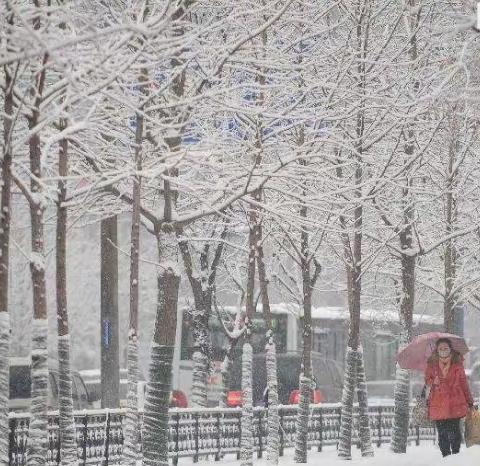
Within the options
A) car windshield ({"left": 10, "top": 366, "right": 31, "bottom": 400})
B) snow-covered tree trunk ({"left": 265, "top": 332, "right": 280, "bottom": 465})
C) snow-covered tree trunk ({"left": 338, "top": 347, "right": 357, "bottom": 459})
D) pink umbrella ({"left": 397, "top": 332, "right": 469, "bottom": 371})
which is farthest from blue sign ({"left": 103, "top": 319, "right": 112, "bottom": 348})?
pink umbrella ({"left": 397, "top": 332, "right": 469, "bottom": 371})

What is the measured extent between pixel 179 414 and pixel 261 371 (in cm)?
1543

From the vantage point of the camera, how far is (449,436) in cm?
1577

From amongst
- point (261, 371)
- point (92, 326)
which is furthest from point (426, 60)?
point (92, 326)

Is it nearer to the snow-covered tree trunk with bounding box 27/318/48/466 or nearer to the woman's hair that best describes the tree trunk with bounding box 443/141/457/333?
the woman's hair

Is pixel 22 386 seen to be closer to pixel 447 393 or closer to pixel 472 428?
pixel 447 393

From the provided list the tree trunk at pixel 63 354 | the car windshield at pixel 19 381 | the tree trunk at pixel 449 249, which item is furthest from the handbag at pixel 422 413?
the car windshield at pixel 19 381

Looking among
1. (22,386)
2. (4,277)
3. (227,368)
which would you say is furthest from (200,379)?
(4,277)

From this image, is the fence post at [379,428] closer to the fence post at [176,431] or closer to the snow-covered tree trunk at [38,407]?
the fence post at [176,431]

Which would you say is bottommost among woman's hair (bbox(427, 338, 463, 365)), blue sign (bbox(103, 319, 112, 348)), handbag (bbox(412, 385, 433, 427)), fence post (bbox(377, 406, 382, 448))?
fence post (bbox(377, 406, 382, 448))

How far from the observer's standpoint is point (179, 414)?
21.5m

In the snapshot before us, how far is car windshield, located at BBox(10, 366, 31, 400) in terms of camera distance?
26016 millimetres

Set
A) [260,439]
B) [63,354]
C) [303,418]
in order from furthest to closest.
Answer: [260,439] → [303,418] → [63,354]

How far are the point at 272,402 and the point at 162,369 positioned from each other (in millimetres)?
5359

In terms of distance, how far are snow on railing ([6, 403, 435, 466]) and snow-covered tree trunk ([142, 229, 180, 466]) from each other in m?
Answer: 1.96
